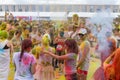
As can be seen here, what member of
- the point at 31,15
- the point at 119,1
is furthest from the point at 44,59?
the point at 31,15

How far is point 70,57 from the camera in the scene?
7.34 m

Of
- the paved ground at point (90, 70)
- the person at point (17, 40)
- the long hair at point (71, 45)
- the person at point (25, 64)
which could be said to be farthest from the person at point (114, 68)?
the person at point (17, 40)

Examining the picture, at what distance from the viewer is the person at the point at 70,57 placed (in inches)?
287

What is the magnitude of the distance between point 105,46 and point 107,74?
2297 millimetres

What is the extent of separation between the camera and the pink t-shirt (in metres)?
7.34

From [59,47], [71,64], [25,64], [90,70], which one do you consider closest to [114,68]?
[25,64]

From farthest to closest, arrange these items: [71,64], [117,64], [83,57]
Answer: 1. [83,57]
2. [71,64]
3. [117,64]

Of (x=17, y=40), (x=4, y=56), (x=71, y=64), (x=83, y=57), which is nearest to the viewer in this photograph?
(x=71, y=64)

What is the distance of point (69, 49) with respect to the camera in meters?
7.30

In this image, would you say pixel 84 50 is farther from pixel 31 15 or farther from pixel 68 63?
pixel 31 15

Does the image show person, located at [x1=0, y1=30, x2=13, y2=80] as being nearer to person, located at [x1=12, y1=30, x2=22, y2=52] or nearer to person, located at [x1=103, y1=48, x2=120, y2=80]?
person, located at [x1=103, y1=48, x2=120, y2=80]

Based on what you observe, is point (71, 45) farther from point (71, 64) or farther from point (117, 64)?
point (117, 64)

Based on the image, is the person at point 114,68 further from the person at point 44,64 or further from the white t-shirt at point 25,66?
the person at point 44,64

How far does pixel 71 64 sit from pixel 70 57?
17cm
